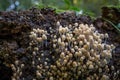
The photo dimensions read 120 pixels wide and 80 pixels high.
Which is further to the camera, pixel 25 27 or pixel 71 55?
pixel 25 27

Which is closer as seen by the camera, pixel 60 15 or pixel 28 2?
pixel 60 15

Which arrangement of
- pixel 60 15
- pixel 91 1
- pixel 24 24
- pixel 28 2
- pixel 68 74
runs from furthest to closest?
1. pixel 91 1
2. pixel 28 2
3. pixel 60 15
4. pixel 24 24
5. pixel 68 74

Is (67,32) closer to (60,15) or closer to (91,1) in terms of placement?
(60,15)

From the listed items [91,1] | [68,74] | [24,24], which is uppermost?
[24,24]

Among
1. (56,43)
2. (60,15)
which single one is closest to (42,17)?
(60,15)

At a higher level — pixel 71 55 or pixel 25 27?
pixel 25 27
